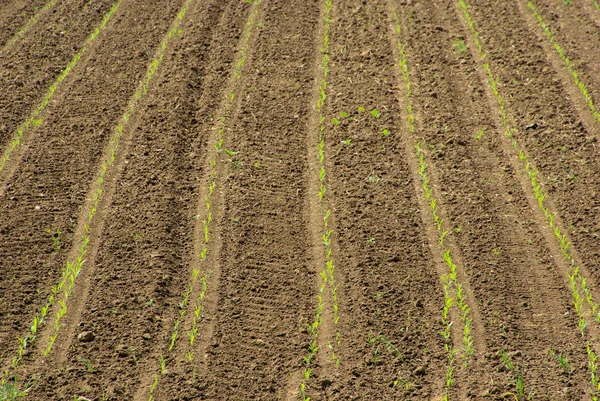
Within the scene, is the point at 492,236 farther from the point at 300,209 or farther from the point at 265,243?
the point at 265,243

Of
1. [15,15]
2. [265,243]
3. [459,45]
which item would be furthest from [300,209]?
A: [15,15]

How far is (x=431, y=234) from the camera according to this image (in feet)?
21.7

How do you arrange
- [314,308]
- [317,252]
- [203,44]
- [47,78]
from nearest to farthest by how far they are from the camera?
1. [314,308]
2. [317,252]
3. [47,78]
4. [203,44]

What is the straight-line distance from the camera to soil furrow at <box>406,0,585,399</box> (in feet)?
17.6

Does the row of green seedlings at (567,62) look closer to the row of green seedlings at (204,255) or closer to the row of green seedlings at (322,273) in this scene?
the row of green seedlings at (322,273)

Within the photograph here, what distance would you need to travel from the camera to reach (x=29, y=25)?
35.7 ft

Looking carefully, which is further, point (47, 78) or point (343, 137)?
point (47, 78)

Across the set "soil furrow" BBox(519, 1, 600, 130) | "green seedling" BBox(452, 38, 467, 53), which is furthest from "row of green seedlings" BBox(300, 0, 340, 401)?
"soil furrow" BBox(519, 1, 600, 130)

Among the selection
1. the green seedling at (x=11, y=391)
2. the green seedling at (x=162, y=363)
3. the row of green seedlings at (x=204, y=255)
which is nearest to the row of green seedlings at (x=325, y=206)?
Result: the row of green seedlings at (x=204, y=255)

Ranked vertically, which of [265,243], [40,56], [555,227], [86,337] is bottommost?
[555,227]

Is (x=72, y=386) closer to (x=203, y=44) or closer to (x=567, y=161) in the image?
(x=567, y=161)

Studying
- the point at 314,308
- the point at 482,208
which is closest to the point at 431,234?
the point at 482,208

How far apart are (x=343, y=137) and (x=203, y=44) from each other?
3098 millimetres

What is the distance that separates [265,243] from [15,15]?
23.1ft
